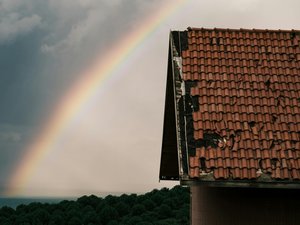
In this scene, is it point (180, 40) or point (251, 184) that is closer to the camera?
point (251, 184)

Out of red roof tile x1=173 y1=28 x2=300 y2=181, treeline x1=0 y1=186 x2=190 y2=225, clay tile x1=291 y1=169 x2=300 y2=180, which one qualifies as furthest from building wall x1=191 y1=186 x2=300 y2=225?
treeline x1=0 y1=186 x2=190 y2=225

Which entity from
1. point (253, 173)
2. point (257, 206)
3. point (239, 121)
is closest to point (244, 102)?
point (239, 121)

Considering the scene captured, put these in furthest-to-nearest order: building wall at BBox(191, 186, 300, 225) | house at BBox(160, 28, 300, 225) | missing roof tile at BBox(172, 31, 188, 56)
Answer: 1. missing roof tile at BBox(172, 31, 188, 56)
2. building wall at BBox(191, 186, 300, 225)
3. house at BBox(160, 28, 300, 225)

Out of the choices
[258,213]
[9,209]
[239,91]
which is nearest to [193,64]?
[239,91]

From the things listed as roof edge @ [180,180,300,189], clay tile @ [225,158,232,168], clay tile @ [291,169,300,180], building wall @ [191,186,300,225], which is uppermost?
clay tile @ [225,158,232,168]

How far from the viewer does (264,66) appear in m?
10.1

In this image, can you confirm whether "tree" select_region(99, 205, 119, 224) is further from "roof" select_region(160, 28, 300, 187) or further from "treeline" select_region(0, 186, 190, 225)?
"roof" select_region(160, 28, 300, 187)

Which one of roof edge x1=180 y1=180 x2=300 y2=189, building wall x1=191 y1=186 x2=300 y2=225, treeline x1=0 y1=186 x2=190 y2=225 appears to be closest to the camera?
roof edge x1=180 y1=180 x2=300 y2=189

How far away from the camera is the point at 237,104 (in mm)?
9336

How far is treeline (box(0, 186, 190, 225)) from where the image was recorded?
59469 millimetres

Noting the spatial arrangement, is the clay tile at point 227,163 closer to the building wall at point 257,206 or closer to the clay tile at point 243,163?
the clay tile at point 243,163

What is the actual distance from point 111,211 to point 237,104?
54847 millimetres

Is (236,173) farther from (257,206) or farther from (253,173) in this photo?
(257,206)

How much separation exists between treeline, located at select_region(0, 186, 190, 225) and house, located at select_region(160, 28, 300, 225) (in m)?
46.6
